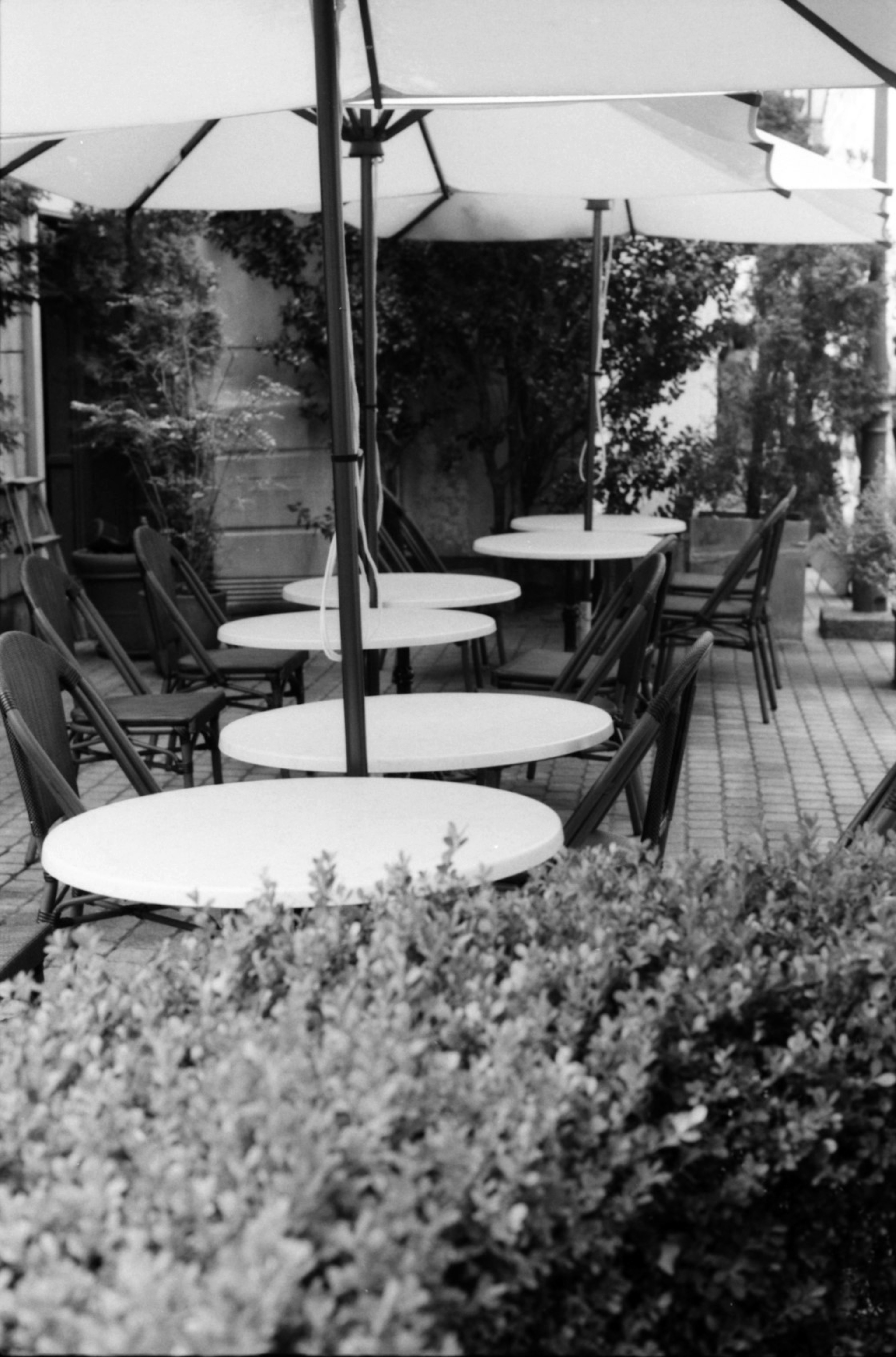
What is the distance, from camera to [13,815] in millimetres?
6238

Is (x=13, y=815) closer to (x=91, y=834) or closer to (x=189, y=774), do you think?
(x=189, y=774)

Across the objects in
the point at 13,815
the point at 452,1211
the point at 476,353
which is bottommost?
the point at 13,815

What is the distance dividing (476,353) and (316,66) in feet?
26.9

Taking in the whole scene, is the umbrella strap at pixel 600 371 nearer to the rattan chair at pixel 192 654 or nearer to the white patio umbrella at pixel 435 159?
the white patio umbrella at pixel 435 159

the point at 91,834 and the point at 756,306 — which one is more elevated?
the point at 756,306

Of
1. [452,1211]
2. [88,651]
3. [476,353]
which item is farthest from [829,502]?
[452,1211]

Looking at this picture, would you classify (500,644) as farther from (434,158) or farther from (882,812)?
(882,812)

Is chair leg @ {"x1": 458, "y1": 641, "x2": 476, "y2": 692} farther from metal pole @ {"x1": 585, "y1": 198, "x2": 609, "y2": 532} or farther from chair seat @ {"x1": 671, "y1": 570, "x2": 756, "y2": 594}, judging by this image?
chair seat @ {"x1": 671, "y1": 570, "x2": 756, "y2": 594}

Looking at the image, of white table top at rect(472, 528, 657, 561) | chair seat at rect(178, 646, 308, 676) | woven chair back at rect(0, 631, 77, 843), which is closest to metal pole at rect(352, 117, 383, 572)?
chair seat at rect(178, 646, 308, 676)

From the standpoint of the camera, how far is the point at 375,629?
491 cm

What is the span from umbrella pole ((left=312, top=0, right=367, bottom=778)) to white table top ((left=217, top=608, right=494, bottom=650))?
123cm

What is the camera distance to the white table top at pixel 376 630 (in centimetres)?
483

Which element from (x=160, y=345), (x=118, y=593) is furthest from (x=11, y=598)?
(x=160, y=345)

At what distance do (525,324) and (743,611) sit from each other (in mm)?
3707
